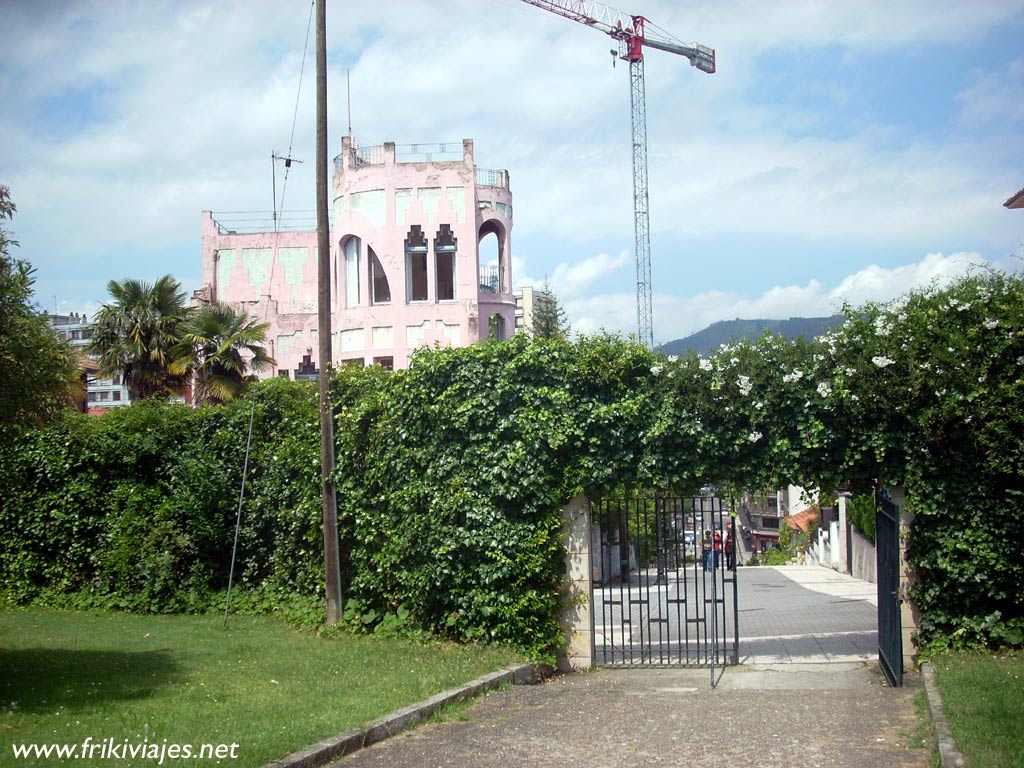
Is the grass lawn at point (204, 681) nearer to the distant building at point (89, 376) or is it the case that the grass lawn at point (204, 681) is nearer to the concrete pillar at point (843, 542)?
the distant building at point (89, 376)

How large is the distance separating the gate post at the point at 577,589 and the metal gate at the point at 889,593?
3672 mm

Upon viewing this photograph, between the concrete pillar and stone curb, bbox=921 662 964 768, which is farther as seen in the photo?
the concrete pillar

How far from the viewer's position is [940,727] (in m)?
8.33

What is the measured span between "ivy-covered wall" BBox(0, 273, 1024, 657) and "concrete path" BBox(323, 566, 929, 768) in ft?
5.28

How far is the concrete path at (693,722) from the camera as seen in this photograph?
27.7 feet

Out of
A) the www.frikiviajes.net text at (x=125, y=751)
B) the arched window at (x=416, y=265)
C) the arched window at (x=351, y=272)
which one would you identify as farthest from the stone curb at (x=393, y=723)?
the arched window at (x=351, y=272)

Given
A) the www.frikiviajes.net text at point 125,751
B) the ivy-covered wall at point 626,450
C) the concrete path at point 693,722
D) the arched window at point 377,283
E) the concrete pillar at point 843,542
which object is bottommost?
the concrete pillar at point 843,542

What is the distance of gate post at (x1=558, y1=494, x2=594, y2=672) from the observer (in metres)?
13.5

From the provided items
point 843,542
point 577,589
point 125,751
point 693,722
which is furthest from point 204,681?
point 843,542

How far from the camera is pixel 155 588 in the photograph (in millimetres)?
17312

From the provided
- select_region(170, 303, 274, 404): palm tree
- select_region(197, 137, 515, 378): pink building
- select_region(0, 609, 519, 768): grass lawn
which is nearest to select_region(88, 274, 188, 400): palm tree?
select_region(170, 303, 274, 404): palm tree

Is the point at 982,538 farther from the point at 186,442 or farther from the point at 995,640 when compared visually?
the point at 186,442

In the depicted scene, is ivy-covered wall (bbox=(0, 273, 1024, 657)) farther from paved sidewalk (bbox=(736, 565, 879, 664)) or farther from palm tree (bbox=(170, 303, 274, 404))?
palm tree (bbox=(170, 303, 274, 404))

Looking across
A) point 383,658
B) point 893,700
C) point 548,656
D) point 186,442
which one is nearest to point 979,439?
point 893,700
